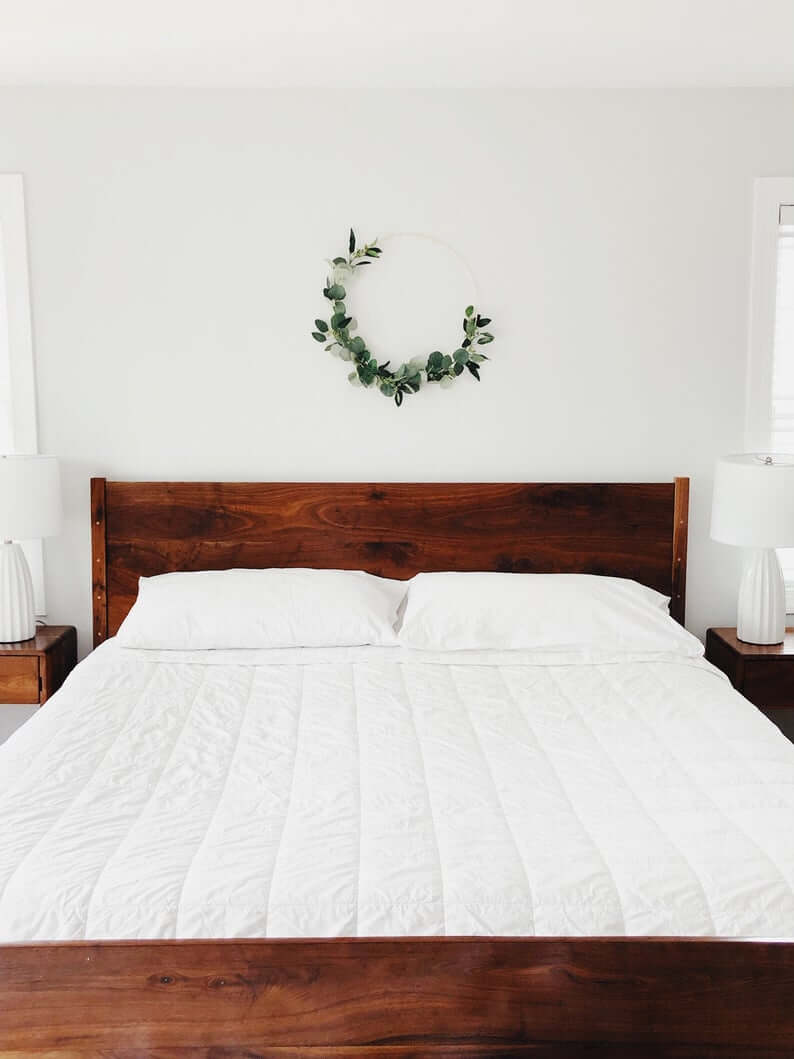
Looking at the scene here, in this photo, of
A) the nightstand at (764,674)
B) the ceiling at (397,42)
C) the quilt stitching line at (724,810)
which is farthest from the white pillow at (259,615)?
the ceiling at (397,42)

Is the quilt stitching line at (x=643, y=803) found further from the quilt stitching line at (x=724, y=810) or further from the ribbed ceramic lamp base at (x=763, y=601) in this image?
the ribbed ceramic lamp base at (x=763, y=601)

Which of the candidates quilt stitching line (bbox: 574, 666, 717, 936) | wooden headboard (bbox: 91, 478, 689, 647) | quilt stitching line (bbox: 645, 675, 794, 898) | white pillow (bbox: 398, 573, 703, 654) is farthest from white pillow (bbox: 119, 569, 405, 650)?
quilt stitching line (bbox: 645, 675, 794, 898)

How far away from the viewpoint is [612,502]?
3.19 m

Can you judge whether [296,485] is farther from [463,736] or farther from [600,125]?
[600,125]

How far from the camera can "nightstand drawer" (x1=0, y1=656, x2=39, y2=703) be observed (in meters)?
2.94

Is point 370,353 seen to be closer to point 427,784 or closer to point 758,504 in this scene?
point 758,504

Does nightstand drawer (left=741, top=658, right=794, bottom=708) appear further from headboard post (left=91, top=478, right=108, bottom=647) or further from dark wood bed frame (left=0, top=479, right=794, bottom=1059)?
headboard post (left=91, top=478, right=108, bottom=647)

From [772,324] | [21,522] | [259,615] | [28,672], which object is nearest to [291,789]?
[259,615]

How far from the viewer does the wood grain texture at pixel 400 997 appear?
143 centimetres

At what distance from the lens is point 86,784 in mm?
1947

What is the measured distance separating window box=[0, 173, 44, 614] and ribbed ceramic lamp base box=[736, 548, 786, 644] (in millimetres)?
2246

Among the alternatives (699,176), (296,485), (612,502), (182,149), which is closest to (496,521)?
(612,502)

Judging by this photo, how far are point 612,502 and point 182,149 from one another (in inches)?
67.4

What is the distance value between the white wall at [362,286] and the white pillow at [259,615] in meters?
0.46
